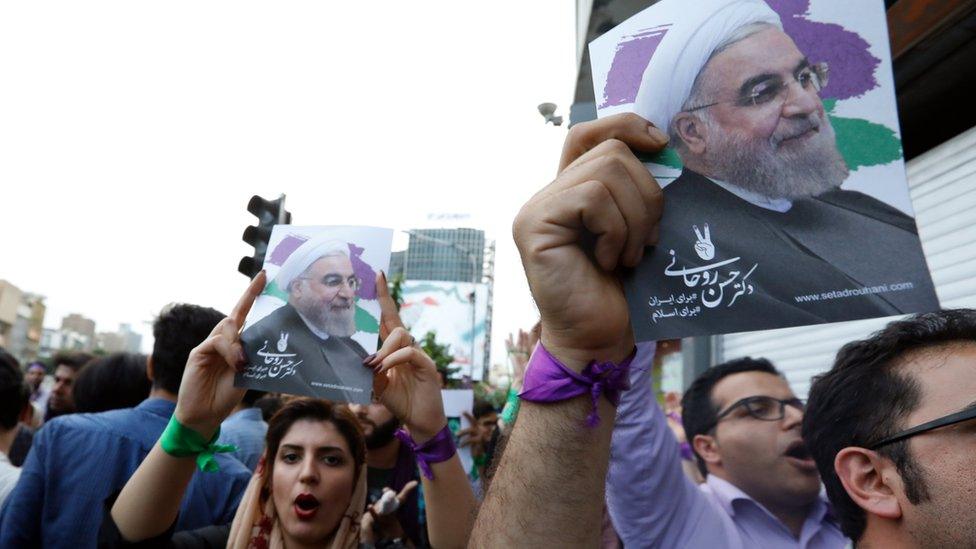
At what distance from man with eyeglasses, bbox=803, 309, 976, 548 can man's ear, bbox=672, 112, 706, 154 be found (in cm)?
75

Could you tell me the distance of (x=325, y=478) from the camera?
2635mm

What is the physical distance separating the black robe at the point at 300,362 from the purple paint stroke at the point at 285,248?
0.17 m

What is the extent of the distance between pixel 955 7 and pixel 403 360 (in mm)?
2234

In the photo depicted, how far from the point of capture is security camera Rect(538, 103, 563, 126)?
30.2 feet

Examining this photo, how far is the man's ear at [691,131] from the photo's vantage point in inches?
41.3

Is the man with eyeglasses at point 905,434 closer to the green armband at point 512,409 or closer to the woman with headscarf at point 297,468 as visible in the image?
the green armband at point 512,409

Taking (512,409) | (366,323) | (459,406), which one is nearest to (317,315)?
(366,323)

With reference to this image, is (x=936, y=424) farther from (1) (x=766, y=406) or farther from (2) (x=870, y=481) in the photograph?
(1) (x=766, y=406)

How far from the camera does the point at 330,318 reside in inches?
80.5

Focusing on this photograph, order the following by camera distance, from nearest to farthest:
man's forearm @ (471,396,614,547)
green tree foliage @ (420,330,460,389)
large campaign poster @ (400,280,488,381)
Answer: man's forearm @ (471,396,614,547), green tree foliage @ (420,330,460,389), large campaign poster @ (400,280,488,381)

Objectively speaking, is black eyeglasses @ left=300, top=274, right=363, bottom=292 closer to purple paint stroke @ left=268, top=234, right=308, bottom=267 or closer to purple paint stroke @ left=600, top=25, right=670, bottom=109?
purple paint stroke @ left=268, top=234, right=308, bottom=267

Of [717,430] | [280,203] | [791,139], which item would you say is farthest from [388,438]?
[791,139]

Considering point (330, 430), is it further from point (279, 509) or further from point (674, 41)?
point (674, 41)

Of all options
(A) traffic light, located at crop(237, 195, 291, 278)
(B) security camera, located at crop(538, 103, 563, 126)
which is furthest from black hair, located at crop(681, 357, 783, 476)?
(B) security camera, located at crop(538, 103, 563, 126)
